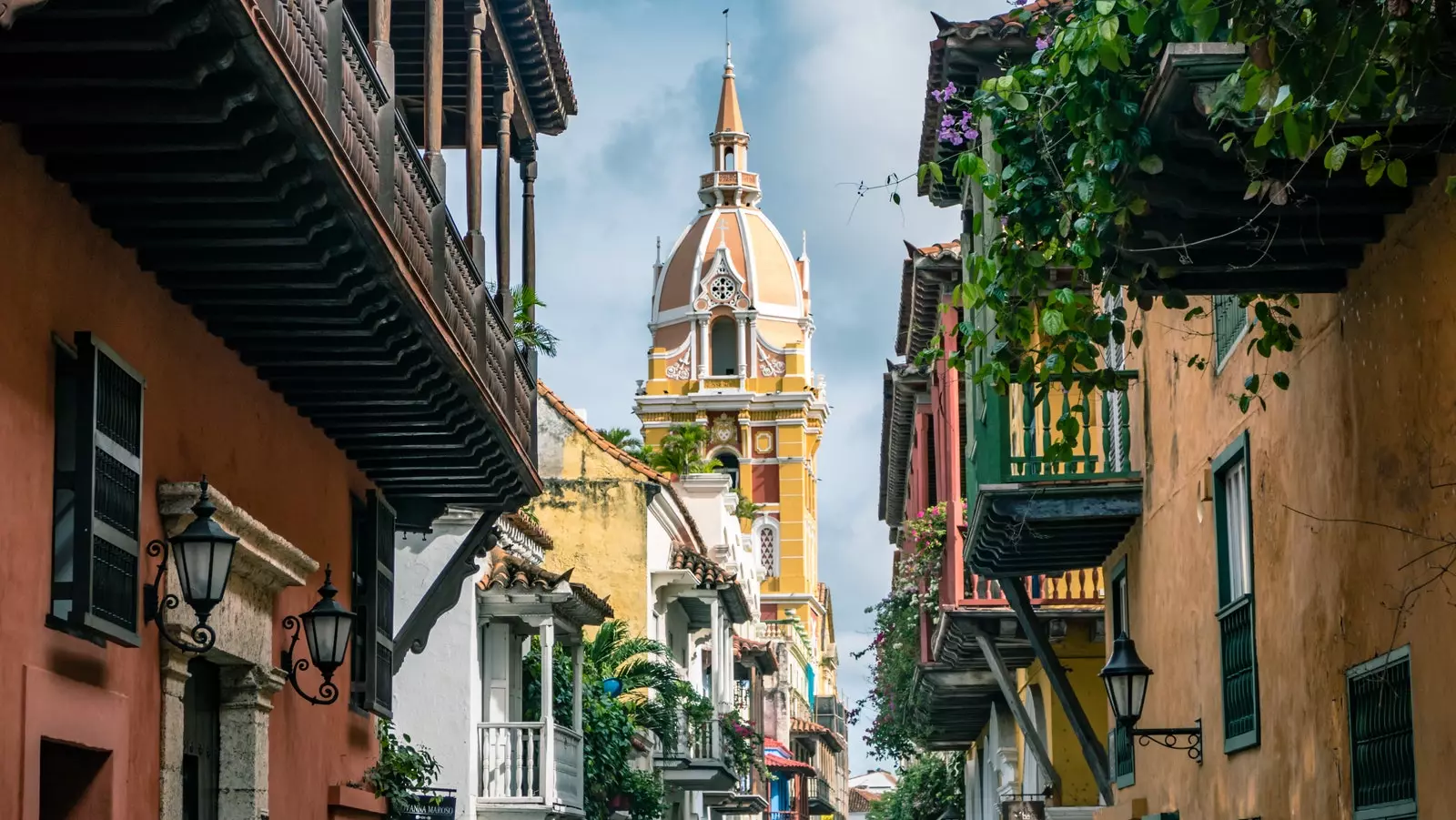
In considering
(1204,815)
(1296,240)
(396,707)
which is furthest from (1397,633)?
(396,707)

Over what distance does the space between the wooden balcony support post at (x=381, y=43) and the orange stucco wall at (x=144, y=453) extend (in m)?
1.57

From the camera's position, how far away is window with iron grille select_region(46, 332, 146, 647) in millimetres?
7855

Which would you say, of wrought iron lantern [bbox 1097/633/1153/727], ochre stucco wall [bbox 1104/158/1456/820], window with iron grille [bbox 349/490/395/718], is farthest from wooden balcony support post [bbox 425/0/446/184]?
wrought iron lantern [bbox 1097/633/1153/727]

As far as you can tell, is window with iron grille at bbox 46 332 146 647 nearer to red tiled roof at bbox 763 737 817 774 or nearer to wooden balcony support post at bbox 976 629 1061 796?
wooden balcony support post at bbox 976 629 1061 796

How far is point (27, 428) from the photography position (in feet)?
24.8

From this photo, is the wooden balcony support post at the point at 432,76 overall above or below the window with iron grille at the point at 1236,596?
above

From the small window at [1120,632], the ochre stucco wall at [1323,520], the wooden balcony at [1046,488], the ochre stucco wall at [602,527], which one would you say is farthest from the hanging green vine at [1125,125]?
the ochre stucco wall at [602,527]

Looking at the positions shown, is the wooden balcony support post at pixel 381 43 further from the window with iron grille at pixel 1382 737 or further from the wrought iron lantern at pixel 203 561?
the window with iron grille at pixel 1382 737

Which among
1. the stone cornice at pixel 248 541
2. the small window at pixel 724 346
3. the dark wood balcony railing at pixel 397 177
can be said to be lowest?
the stone cornice at pixel 248 541

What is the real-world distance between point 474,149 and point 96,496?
628 centimetres

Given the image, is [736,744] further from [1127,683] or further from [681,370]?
[681,370]

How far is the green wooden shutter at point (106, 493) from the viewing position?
793cm

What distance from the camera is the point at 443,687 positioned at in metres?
20.8

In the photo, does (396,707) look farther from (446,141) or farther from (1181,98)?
(1181,98)
